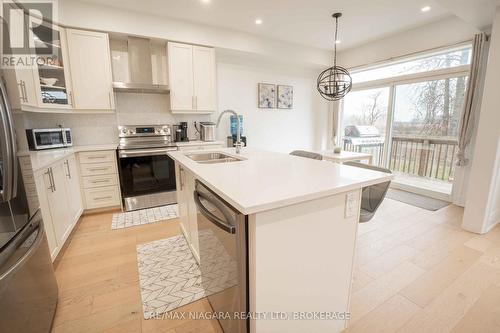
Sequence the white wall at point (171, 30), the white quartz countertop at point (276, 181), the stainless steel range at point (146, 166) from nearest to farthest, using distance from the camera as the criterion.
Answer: the white quartz countertop at point (276, 181)
the white wall at point (171, 30)
the stainless steel range at point (146, 166)

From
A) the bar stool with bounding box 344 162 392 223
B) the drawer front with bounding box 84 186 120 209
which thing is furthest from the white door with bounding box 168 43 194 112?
the bar stool with bounding box 344 162 392 223

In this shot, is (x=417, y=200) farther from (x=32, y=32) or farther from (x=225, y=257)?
(x=32, y=32)

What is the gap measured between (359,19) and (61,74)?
424cm

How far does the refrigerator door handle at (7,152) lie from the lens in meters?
1.09

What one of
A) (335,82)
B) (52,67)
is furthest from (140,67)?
(335,82)

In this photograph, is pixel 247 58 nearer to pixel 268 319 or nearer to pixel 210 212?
pixel 210 212

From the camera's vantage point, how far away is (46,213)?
189 cm

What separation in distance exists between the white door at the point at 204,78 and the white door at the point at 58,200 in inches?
81.3

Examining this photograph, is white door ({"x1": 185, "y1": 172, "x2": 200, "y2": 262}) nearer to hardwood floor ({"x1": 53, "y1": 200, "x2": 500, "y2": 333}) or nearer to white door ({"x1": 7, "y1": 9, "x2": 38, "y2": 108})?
hardwood floor ({"x1": 53, "y1": 200, "x2": 500, "y2": 333})

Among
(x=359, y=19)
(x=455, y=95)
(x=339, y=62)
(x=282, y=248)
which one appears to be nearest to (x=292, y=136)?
(x=339, y=62)

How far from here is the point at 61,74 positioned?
2898mm

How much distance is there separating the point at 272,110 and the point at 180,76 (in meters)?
2.10

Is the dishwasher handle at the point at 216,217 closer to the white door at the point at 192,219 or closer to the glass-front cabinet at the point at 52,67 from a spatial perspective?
the white door at the point at 192,219

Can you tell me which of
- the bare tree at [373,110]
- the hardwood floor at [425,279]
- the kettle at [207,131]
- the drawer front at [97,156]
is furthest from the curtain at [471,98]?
the drawer front at [97,156]
